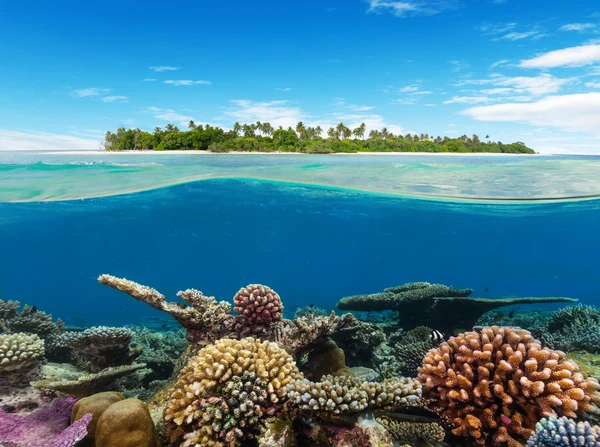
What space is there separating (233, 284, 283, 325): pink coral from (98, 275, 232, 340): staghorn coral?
12.7 inches

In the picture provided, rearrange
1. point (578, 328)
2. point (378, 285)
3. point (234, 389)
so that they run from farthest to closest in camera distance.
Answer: point (378, 285) < point (578, 328) < point (234, 389)

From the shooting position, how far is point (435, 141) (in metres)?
55.8

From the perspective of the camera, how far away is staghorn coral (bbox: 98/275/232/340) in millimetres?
5008

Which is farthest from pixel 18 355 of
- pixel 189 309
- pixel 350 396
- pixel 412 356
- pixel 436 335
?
pixel 436 335

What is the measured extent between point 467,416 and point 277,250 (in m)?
49.1

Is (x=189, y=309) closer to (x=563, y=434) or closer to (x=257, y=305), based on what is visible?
(x=257, y=305)

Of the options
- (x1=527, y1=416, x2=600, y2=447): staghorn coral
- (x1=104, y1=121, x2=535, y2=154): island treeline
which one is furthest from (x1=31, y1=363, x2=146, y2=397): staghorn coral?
(x1=104, y1=121, x2=535, y2=154): island treeline

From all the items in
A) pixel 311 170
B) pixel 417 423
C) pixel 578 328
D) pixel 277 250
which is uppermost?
pixel 311 170

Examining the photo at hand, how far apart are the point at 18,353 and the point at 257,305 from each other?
3.80 meters

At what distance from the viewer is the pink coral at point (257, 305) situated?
509cm

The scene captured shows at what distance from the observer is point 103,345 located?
5832 mm

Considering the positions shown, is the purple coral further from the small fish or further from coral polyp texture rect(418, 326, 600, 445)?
the small fish

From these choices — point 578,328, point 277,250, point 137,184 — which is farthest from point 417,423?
point 277,250

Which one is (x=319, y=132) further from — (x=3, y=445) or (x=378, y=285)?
(x=3, y=445)
